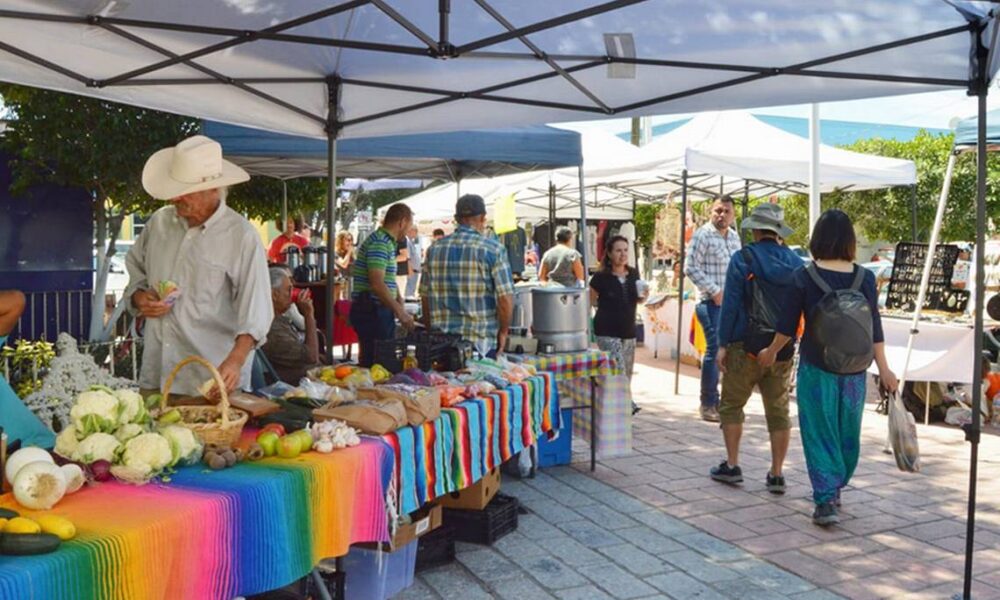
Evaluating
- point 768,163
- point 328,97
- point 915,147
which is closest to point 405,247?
point 768,163

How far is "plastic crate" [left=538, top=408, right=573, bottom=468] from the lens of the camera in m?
5.95

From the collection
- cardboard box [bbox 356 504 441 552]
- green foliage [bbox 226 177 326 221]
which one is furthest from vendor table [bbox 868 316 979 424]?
green foliage [bbox 226 177 326 221]

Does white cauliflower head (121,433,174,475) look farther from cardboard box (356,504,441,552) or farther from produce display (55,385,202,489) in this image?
cardboard box (356,504,441,552)

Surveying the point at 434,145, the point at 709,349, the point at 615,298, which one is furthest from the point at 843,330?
the point at 434,145

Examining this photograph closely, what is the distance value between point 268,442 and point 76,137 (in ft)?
19.8

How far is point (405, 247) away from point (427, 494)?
30.9 feet

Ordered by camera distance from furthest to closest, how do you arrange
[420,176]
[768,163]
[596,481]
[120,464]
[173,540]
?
[420,176]
[768,163]
[596,481]
[120,464]
[173,540]

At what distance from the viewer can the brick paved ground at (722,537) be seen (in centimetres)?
398

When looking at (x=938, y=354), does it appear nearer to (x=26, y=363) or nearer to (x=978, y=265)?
(x=978, y=265)

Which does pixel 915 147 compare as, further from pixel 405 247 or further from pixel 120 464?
pixel 120 464

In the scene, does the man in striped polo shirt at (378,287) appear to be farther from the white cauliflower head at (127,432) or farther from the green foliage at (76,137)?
the white cauliflower head at (127,432)

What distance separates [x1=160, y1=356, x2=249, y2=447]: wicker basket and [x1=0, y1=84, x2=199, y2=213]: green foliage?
18.0ft

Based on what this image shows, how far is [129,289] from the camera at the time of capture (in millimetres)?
3602

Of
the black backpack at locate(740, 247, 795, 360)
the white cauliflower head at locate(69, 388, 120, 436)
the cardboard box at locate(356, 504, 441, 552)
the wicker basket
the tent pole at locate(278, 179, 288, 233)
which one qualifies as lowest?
the cardboard box at locate(356, 504, 441, 552)
